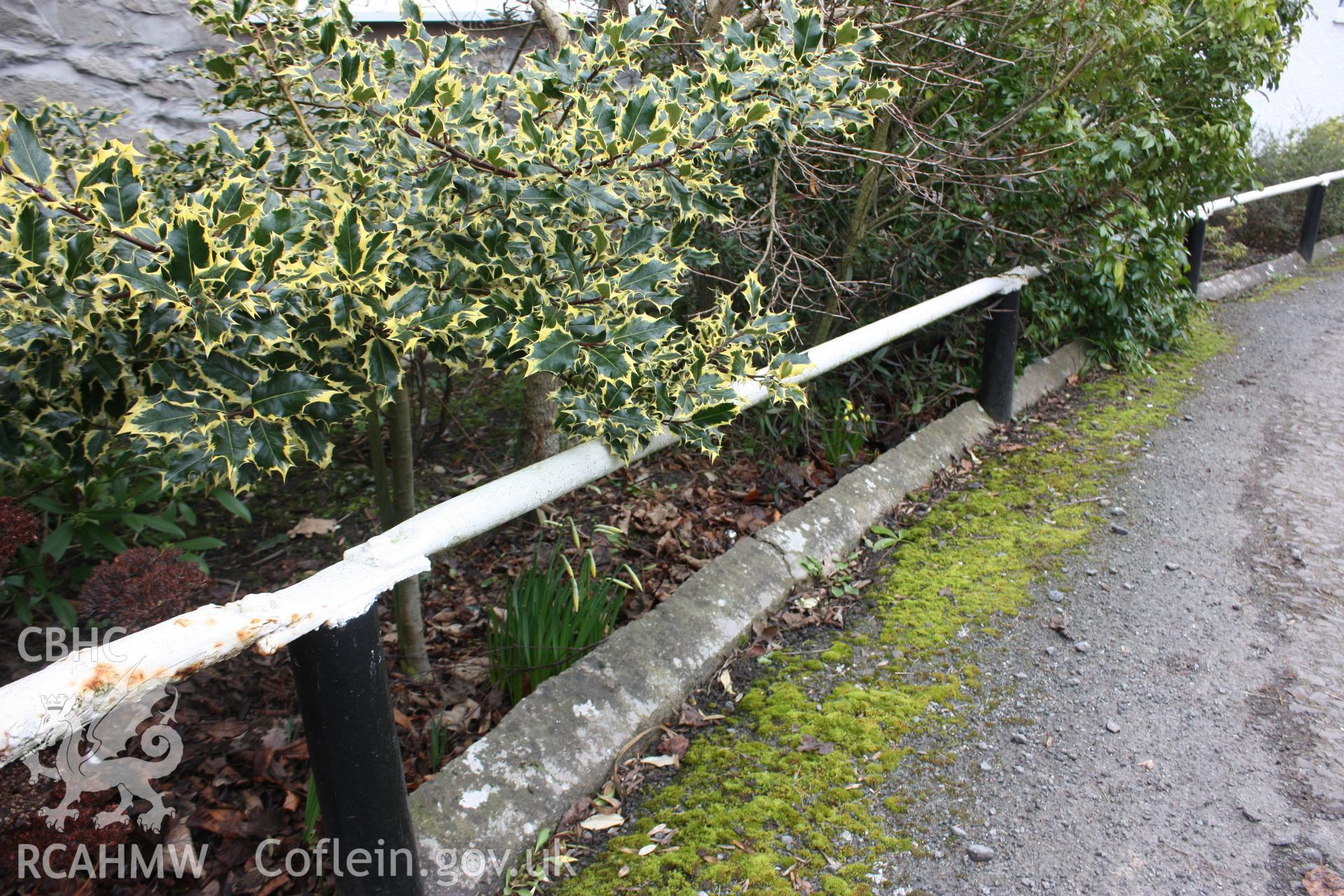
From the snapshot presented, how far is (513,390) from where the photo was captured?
4.59m

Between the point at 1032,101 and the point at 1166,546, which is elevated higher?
the point at 1032,101

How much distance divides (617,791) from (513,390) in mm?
2572

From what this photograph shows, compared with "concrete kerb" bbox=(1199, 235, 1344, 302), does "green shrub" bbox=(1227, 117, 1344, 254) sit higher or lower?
higher

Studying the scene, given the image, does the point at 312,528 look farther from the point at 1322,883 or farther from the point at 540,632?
the point at 1322,883

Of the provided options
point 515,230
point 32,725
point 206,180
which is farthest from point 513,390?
point 32,725

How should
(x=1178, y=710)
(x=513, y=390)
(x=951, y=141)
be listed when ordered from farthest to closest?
(x=513, y=390) → (x=951, y=141) → (x=1178, y=710)

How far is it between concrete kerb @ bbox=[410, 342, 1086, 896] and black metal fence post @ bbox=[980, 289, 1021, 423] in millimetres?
1207

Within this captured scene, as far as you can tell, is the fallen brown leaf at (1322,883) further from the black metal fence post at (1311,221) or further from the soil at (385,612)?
the black metal fence post at (1311,221)

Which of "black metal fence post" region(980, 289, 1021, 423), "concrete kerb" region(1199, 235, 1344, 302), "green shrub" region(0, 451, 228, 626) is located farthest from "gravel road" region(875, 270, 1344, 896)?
"concrete kerb" region(1199, 235, 1344, 302)

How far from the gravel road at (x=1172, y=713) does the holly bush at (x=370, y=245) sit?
114 centimetres

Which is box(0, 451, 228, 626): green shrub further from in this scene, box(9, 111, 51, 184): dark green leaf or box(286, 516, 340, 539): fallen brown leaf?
box(9, 111, 51, 184): dark green leaf

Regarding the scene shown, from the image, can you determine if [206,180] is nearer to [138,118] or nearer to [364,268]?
[364,268]

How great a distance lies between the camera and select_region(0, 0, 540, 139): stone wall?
3400 mm

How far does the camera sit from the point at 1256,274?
7980 millimetres
